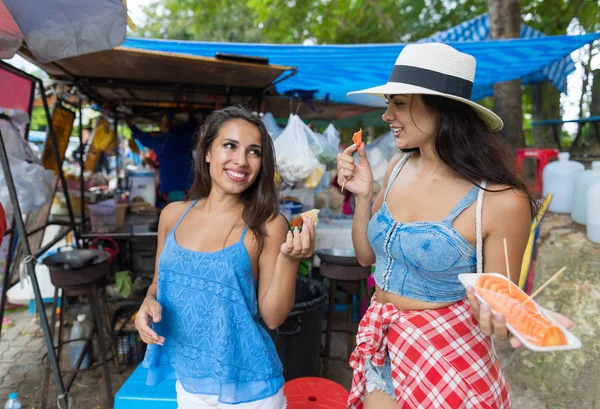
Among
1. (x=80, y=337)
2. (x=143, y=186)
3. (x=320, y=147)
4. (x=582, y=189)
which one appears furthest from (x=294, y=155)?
(x=143, y=186)

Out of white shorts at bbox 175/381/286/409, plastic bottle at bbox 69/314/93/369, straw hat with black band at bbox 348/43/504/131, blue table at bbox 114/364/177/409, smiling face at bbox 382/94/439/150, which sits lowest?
plastic bottle at bbox 69/314/93/369

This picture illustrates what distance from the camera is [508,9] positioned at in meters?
4.80

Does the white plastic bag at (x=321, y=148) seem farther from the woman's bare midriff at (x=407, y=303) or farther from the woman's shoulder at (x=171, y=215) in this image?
the woman's bare midriff at (x=407, y=303)

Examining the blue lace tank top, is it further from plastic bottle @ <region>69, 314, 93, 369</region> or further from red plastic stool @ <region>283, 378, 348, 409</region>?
plastic bottle @ <region>69, 314, 93, 369</region>

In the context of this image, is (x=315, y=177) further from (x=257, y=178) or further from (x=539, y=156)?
(x=539, y=156)

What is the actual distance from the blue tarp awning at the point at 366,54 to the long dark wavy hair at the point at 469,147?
2.52 meters

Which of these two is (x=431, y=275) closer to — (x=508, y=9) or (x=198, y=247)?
(x=198, y=247)

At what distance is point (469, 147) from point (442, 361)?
30.4 inches

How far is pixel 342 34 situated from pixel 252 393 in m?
8.64

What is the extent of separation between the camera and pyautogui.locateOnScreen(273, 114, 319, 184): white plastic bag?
369 cm

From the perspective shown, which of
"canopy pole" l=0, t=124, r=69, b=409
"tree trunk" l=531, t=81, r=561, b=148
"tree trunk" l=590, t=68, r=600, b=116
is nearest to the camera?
"canopy pole" l=0, t=124, r=69, b=409

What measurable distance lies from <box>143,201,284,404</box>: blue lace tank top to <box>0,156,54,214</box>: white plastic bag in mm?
2108

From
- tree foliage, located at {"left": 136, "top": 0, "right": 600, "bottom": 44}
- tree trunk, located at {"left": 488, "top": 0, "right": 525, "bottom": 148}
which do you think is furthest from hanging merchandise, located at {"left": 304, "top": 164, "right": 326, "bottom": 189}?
tree foliage, located at {"left": 136, "top": 0, "right": 600, "bottom": 44}

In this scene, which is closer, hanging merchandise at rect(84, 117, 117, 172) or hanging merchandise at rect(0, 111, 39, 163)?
hanging merchandise at rect(0, 111, 39, 163)
